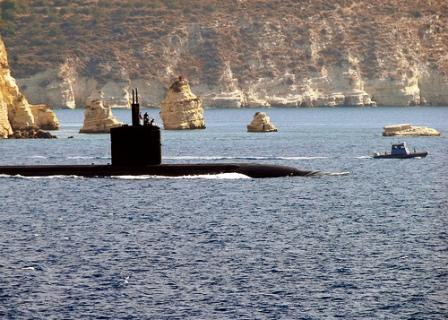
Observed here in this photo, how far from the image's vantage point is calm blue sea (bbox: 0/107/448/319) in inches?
1921

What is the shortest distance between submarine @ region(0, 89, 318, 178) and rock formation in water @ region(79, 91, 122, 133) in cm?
8102

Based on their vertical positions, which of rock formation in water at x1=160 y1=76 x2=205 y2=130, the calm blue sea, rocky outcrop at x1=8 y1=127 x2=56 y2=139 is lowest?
the calm blue sea

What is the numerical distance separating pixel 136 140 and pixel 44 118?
106 m

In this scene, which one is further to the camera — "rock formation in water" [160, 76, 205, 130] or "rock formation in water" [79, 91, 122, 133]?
"rock formation in water" [160, 76, 205, 130]

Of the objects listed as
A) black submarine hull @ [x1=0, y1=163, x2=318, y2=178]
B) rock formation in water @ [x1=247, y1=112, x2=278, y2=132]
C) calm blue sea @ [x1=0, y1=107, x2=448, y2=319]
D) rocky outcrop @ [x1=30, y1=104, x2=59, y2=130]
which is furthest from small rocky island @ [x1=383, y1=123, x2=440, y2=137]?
black submarine hull @ [x1=0, y1=163, x2=318, y2=178]

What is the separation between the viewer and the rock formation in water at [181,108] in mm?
176375

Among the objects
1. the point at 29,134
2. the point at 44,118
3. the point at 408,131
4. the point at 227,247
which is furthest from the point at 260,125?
the point at 227,247

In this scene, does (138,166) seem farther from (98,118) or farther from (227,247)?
(98,118)

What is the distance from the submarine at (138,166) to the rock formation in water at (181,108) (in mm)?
80838

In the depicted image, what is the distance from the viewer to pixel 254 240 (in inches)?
2515

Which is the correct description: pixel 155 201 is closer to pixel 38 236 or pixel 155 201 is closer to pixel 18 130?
pixel 38 236

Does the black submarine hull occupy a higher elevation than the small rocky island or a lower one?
higher

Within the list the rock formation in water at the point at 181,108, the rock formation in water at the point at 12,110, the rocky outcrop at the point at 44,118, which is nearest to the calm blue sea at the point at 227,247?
the rock formation in water at the point at 12,110

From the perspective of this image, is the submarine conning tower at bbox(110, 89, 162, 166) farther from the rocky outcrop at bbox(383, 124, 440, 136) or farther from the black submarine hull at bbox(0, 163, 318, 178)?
the rocky outcrop at bbox(383, 124, 440, 136)
